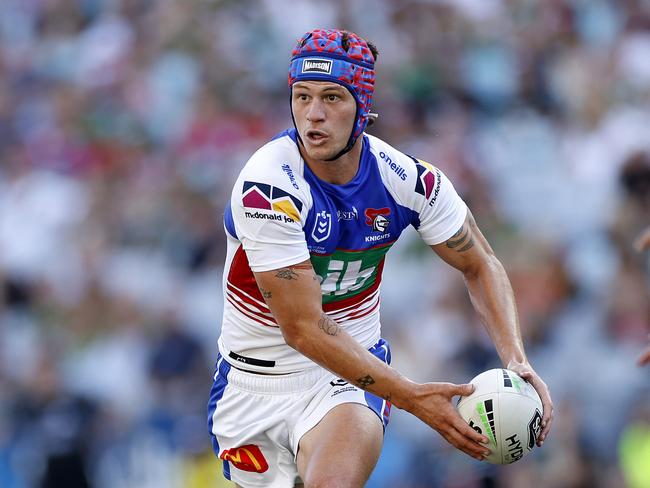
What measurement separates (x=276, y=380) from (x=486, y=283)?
123cm

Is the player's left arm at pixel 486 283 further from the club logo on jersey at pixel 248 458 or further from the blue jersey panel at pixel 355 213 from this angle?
the club logo on jersey at pixel 248 458

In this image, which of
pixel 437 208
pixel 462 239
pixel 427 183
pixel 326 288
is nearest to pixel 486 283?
pixel 462 239

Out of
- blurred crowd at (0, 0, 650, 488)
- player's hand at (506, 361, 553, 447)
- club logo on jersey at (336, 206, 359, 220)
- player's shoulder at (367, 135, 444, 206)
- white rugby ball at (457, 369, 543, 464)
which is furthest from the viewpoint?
blurred crowd at (0, 0, 650, 488)

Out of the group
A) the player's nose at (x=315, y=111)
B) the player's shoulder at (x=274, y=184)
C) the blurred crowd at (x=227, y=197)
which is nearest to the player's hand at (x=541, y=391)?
the player's shoulder at (x=274, y=184)

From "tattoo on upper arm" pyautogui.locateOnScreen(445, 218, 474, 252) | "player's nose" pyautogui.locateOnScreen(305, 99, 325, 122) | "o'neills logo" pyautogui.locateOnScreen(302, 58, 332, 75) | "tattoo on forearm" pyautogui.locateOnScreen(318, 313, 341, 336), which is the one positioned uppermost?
"o'neills logo" pyautogui.locateOnScreen(302, 58, 332, 75)

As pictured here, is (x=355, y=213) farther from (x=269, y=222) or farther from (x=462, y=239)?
(x=462, y=239)

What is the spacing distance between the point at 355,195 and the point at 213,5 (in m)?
7.99

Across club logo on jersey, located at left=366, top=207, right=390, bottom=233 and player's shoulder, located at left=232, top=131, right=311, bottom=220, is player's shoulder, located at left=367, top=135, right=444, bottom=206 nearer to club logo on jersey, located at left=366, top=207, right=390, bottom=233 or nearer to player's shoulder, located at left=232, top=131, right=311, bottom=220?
club logo on jersey, located at left=366, top=207, right=390, bottom=233

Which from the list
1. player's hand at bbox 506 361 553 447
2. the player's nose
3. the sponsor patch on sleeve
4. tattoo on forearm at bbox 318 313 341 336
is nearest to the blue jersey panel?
the sponsor patch on sleeve

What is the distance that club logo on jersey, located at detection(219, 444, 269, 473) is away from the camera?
22.1 feet

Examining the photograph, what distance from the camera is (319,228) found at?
6223mm

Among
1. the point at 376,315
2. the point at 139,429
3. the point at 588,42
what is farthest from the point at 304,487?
the point at 588,42

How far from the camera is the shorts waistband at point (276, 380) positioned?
659 centimetres

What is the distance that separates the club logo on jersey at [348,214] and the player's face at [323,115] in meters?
0.30
